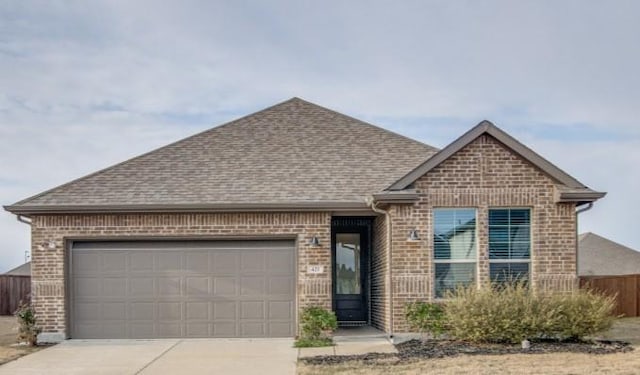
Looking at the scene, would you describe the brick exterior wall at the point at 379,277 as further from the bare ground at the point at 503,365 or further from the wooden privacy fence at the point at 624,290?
the wooden privacy fence at the point at 624,290

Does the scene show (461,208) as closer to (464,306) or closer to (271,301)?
(464,306)

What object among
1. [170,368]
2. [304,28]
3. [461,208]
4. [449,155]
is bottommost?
[170,368]

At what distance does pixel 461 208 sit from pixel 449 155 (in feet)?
3.55

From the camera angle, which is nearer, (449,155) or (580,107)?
(449,155)

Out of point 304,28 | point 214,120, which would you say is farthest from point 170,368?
point 214,120

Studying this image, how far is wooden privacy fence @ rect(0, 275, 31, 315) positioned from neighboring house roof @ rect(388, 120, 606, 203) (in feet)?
56.3

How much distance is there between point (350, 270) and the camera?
61.5ft

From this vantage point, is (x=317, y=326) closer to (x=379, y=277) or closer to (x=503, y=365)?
(x=379, y=277)

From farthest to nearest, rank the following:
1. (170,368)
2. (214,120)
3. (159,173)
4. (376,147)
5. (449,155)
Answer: (214,120) → (376,147) → (159,173) → (449,155) → (170,368)

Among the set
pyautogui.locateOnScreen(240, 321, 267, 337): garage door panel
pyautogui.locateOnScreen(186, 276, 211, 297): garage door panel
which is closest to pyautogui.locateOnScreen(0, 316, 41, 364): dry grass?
pyautogui.locateOnScreen(186, 276, 211, 297): garage door panel

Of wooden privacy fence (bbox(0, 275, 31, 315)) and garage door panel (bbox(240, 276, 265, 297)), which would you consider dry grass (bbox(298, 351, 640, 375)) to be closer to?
garage door panel (bbox(240, 276, 265, 297))

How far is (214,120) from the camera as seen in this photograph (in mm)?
20062

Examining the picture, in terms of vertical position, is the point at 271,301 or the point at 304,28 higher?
the point at 304,28

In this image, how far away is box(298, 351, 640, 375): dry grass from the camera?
10477 millimetres
